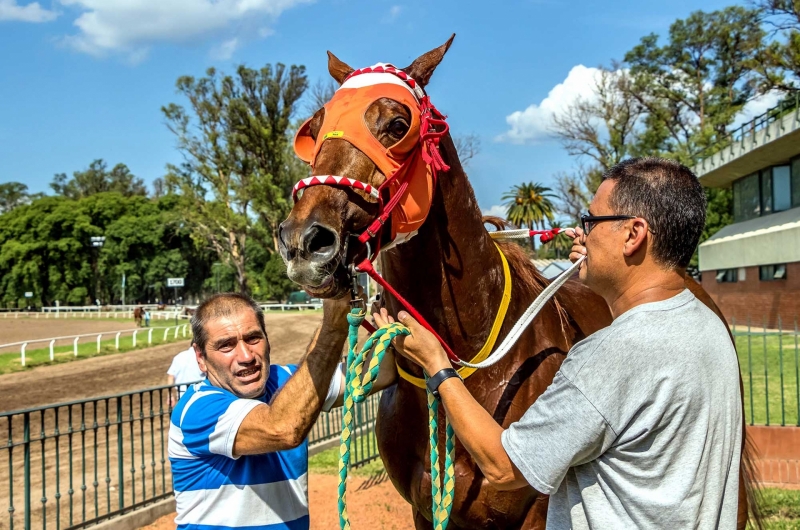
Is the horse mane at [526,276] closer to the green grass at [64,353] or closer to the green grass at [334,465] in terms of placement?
the green grass at [334,465]

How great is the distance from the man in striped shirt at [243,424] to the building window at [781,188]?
26563mm

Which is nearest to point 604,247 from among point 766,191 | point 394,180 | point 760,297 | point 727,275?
point 394,180

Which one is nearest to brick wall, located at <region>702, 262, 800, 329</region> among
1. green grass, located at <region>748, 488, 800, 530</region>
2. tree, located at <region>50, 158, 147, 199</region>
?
green grass, located at <region>748, 488, 800, 530</region>

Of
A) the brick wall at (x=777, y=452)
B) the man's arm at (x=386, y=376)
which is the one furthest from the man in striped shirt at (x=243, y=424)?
the brick wall at (x=777, y=452)

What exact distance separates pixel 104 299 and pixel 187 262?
29.2 ft

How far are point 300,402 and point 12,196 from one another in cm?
10543

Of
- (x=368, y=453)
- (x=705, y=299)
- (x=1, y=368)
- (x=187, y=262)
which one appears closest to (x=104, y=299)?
(x=187, y=262)

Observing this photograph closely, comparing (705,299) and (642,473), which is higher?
(705,299)

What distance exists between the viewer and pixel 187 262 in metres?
64.6

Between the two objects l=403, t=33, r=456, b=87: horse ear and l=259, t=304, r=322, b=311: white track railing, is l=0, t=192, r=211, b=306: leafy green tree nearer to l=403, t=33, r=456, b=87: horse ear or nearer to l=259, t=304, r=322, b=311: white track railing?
l=259, t=304, r=322, b=311: white track railing

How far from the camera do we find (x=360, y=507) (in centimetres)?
721

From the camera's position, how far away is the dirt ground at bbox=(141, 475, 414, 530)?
6672 mm

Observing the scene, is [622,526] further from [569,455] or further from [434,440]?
[434,440]

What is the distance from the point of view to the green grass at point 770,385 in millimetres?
7875
